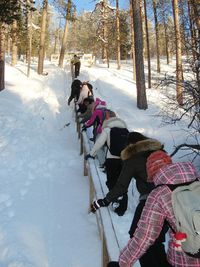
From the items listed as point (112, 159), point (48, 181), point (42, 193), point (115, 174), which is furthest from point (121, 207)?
point (48, 181)

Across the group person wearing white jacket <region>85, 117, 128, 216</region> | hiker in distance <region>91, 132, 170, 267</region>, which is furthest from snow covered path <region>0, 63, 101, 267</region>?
hiker in distance <region>91, 132, 170, 267</region>

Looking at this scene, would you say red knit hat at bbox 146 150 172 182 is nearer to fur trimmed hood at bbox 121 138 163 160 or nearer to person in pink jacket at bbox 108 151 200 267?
person in pink jacket at bbox 108 151 200 267

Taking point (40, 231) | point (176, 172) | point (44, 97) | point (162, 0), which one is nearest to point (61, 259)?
point (40, 231)

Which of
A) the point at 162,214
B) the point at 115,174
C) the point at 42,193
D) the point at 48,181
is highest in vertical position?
the point at 162,214

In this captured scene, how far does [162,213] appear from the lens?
2.79 meters

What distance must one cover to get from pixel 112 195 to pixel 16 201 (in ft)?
11.8

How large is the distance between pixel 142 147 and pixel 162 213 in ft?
5.91

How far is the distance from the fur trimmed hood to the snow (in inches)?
63.6

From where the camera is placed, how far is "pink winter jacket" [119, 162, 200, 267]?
9.11 feet

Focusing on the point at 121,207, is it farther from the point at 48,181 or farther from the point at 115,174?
the point at 48,181

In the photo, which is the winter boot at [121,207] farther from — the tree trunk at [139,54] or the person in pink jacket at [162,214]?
the tree trunk at [139,54]

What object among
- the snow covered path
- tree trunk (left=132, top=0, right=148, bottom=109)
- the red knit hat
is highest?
tree trunk (left=132, top=0, right=148, bottom=109)

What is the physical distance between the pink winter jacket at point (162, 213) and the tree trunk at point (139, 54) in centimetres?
1500

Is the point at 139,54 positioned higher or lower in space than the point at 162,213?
higher
